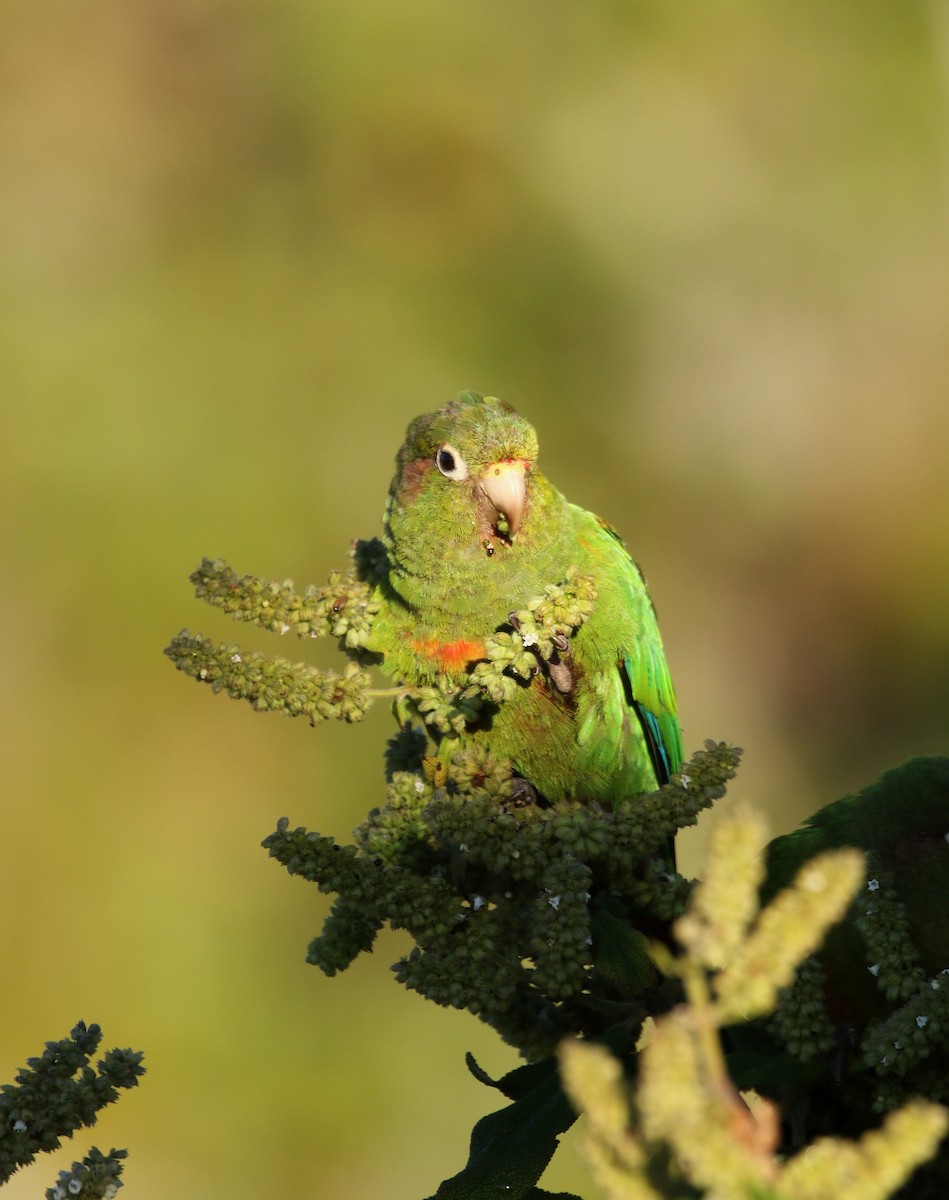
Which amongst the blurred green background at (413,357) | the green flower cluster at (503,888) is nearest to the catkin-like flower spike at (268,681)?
the green flower cluster at (503,888)

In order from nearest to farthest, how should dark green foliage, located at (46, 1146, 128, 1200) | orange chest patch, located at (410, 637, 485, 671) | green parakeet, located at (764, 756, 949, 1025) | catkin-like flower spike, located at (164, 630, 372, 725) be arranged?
dark green foliage, located at (46, 1146, 128, 1200) → catkin-like flower spike, located at (164, 630, 372, 725) → green parakeet, located at (764, 756, 949, 1025) → orange chest patch, located at (410, 637, 485, 671)

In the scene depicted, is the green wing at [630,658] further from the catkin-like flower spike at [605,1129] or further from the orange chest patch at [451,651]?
the catkin-like flower spike at [605,1129]

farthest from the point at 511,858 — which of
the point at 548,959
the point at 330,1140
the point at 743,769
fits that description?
the point at 743,769

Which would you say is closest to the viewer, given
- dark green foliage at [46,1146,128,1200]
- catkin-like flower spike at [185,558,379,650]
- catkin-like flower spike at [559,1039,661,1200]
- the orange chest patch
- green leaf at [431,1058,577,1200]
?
catkin-like flower spike at [559,1039,661,1200]

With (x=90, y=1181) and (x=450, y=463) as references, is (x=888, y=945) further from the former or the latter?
(x=450, y=463)

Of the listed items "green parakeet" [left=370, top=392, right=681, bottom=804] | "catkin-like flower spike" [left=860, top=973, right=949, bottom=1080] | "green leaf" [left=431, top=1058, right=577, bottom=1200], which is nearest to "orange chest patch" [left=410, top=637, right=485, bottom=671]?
"green parakeet" [left=370, top=392, right=681, bottom=804]

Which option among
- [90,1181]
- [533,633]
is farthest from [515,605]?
[90,1181]

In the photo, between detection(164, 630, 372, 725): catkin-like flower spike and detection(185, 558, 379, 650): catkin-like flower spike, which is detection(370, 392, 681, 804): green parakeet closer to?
detection(185, 558, 379, 650): catkin-like flower spike
